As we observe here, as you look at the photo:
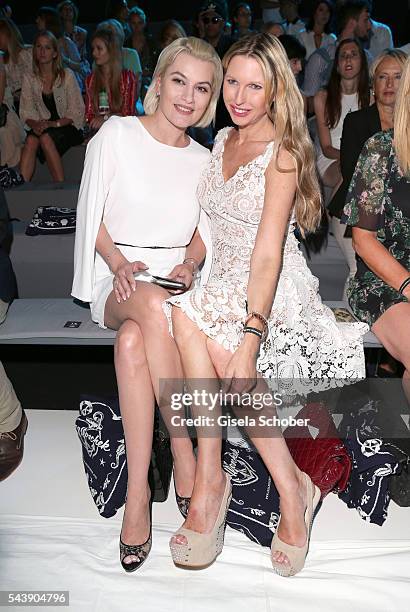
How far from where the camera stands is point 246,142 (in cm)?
Result: 241

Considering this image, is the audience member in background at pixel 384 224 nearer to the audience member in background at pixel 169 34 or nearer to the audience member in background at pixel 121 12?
the audience member in background at pixel 169 34

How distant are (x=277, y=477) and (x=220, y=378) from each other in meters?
0.33

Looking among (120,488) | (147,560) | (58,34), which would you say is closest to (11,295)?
(120,488)

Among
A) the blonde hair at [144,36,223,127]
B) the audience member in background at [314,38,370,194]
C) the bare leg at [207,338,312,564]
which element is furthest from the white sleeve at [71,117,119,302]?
the audience member in background at [314,38,370,194]

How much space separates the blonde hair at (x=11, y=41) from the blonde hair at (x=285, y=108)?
3916 mm

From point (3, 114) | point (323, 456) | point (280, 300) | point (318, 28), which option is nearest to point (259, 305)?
point (280, 300)

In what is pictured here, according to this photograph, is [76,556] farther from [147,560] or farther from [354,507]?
[354,507]

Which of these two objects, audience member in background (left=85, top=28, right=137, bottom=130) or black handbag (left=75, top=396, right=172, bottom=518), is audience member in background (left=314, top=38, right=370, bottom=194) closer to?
audience member in background (left=85, top=28, right=137, bottom=130)

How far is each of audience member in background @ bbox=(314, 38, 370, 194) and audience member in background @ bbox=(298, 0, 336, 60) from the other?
2002 mm

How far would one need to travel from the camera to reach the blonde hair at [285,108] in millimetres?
Answer: 2232

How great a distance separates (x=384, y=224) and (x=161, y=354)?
98 cm

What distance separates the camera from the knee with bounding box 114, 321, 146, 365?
2.16 m

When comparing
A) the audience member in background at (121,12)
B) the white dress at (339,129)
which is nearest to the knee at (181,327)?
the white dress at (339,129)

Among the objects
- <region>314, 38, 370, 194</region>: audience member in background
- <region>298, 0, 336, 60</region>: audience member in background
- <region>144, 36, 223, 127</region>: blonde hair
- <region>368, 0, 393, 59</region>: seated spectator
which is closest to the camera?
<region>144, 36, 223, 127</region>: blonde hair
